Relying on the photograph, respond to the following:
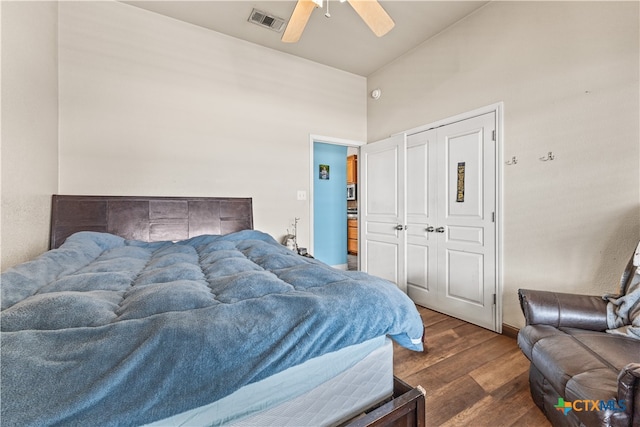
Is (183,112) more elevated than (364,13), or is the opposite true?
(364,13)

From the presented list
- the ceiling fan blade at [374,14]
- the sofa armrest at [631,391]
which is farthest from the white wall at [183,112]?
the sofa armrest at [631,391]

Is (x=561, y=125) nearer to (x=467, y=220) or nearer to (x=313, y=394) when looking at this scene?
(x=467, y=220)

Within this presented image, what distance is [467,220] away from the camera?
2.70 metres

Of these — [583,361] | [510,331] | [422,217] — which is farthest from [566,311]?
[422,217]

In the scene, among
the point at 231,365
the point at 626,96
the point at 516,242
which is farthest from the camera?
the point at 516,242

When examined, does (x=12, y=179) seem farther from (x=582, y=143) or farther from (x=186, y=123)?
(x=582, y=143)

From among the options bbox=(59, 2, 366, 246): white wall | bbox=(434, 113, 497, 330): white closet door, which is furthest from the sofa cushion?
bbox=(59, 2, 366, 246): white wall

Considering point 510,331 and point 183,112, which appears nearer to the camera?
point 510,331

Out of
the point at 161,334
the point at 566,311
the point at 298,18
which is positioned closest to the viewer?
the point at 161,334

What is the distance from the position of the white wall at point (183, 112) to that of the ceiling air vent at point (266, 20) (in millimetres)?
393

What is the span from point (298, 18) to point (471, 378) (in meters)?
2.72

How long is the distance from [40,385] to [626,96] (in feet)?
10.1

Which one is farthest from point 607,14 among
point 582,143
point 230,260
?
point 230,260

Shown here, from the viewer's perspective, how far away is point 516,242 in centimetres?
237
